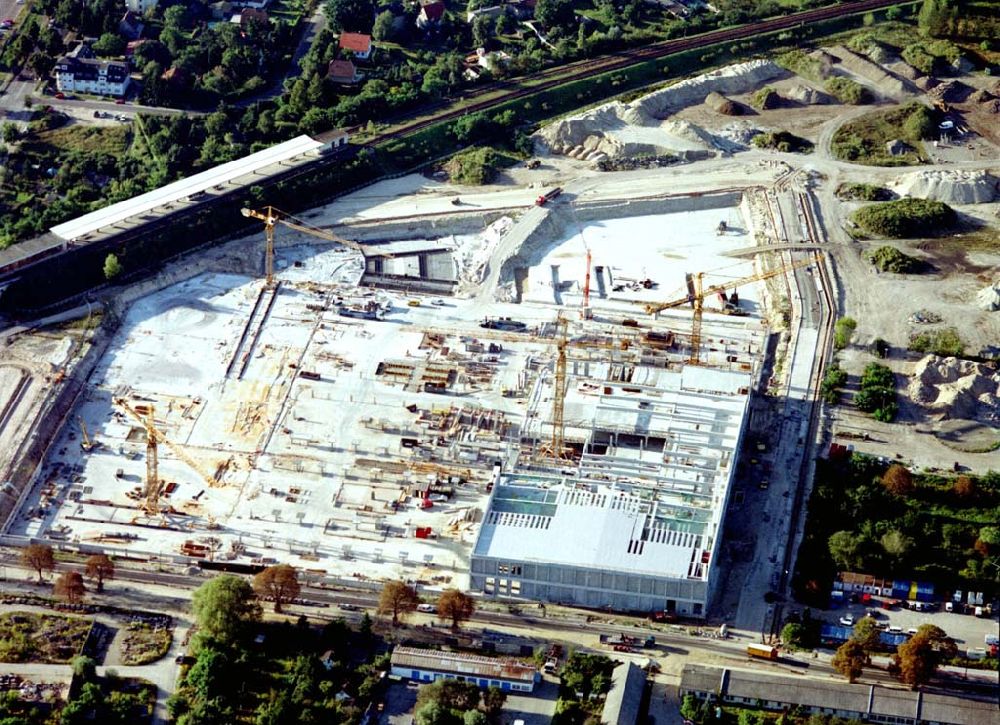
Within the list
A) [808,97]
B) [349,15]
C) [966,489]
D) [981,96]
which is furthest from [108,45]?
[966,489]

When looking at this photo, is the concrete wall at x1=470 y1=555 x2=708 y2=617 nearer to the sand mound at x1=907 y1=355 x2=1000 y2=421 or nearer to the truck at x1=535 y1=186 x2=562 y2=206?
the sand mound at x1=907 y1=355 x2=1000 y2=421

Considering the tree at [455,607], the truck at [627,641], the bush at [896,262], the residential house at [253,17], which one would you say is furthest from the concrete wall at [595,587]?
the residential house at [253,17]

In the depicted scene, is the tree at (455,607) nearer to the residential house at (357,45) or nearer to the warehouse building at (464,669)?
the warehouse building at (464,669)

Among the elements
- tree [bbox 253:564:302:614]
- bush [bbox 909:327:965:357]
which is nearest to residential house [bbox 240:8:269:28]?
bush [bbox 909:327:965:357]

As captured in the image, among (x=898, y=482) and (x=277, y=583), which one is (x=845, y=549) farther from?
(x=277, y=583)

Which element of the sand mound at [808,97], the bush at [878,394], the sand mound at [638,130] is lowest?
the bush at [878,394]
